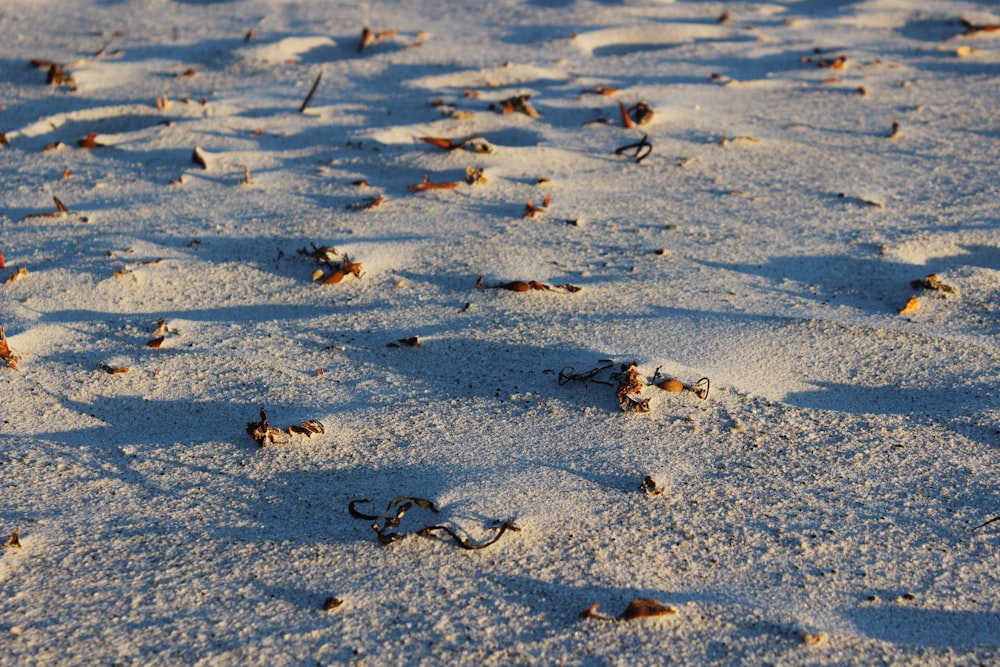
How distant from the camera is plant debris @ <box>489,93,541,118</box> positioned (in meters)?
3.54

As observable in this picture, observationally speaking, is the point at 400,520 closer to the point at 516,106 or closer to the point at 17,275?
the point at 17,275

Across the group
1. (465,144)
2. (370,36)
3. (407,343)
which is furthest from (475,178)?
(370,36)

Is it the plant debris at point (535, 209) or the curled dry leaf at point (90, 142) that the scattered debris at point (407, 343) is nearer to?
the plant debris at point (535, 209)

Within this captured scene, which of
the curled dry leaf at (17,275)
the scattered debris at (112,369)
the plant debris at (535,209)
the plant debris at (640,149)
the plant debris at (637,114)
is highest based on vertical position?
the plant debris at (637,114)

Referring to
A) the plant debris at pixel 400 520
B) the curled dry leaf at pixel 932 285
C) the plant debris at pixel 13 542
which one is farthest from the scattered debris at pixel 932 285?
the plant debris at pixel 13 542

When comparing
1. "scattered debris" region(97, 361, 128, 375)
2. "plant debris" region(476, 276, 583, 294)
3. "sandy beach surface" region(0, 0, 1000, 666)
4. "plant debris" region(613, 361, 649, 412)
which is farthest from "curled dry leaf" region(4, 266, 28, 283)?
"plant debris" region(613, 361, 649, 412)

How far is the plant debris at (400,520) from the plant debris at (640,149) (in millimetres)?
1883

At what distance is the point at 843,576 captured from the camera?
5.21ft

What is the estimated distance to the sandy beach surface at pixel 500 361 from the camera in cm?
153

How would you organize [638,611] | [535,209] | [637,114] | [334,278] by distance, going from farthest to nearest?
1. [637,114]
2. [535,209]
3. [334,278]
4. [638,611]

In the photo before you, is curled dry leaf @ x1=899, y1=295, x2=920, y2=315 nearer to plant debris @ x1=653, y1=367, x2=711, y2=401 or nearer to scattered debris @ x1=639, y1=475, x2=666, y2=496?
plant debris @ x1=653, y1=367, x2=711, y2=401

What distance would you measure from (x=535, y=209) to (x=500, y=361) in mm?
818

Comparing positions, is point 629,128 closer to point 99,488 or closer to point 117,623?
point 99,488

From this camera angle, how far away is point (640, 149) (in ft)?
10.6
